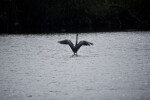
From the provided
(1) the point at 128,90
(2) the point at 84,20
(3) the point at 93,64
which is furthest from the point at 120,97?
(2) the point at 84,20

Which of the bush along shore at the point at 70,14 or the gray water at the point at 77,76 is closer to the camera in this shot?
the gray water at the point at 77,76

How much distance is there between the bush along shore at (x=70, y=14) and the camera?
243ft

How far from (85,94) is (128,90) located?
1.77 meters

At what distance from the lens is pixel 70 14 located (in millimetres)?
82312

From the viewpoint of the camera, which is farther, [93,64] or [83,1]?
[83,1]

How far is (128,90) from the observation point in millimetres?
17469

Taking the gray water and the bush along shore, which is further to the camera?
the bush along shore

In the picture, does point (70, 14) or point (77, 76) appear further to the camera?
point (70, 14)

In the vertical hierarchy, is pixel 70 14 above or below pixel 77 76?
above

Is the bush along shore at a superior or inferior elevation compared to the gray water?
superior

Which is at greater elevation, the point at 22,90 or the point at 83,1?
the point at 83,1

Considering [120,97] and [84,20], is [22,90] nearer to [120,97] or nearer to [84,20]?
[120,97]

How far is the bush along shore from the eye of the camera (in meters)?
74.1

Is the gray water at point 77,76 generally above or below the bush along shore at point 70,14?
below
